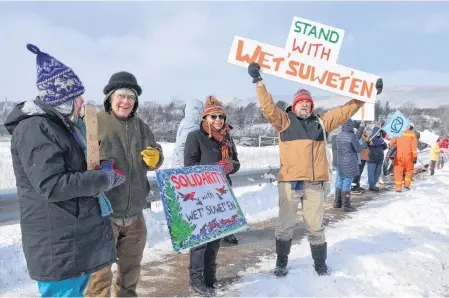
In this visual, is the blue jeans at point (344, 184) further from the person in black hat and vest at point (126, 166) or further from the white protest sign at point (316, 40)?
the person in black hat and vest at point (126, 166)

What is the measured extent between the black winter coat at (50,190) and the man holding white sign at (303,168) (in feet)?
7.67

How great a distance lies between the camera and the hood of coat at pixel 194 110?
5938mm

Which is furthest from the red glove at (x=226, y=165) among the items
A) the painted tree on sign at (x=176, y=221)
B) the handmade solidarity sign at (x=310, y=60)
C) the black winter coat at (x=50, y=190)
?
the black winter coat at (x=50, y=190)

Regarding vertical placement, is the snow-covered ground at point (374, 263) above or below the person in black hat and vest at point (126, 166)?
below

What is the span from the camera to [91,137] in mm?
2496

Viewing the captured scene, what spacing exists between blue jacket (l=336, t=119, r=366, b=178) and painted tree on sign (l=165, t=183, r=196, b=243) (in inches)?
231

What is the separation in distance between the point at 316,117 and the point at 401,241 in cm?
266

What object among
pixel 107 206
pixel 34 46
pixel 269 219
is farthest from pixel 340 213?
pixel 34 46

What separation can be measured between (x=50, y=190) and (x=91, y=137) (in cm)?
49

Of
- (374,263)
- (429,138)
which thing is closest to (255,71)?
(374,263)

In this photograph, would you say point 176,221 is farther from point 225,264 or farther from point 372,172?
point 372,172

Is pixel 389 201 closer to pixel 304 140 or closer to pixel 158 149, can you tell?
pixel 304 140

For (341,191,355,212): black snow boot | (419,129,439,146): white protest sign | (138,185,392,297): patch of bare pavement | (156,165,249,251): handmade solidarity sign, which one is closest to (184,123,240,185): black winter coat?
(156,165,249,251): handmade solidarity sign

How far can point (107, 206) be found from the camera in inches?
101
